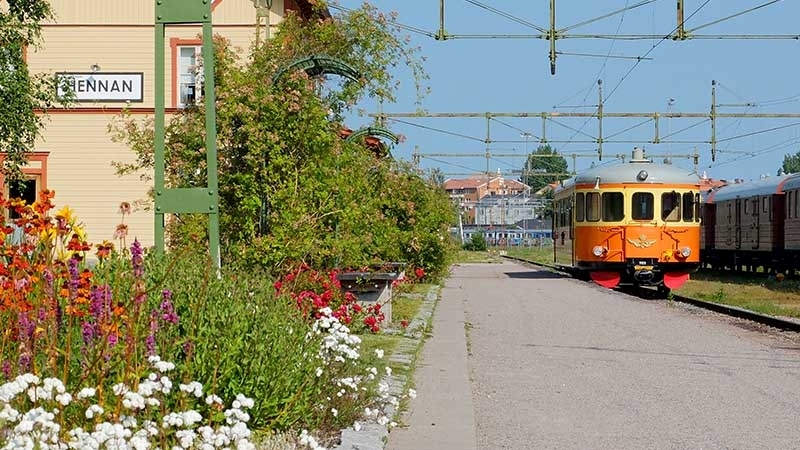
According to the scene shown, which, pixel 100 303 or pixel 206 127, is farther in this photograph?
pixel 206 127

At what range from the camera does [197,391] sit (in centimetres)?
499

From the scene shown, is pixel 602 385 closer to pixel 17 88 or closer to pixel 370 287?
pixel 370 287

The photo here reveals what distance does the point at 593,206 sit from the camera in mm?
30797

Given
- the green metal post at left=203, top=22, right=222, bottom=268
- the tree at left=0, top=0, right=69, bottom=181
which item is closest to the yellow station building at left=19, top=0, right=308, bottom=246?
the tree at left=0, top=0, right=69, bottom=181

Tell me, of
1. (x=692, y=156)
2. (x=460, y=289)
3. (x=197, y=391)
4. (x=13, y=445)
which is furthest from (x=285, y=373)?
(x=692, y=156)

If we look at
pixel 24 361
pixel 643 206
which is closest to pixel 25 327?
pixel 24 361

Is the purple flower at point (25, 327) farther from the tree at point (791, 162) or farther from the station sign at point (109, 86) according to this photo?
the tree at point (791, 162)

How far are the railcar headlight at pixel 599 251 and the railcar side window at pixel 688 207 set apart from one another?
1.97m

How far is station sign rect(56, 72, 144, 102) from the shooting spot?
2933 cm

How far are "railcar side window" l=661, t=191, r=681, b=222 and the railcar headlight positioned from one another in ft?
5.08

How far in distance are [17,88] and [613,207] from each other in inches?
583

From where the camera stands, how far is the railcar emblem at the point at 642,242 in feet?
96.9

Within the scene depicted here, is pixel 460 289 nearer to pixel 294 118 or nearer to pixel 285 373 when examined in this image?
pixel 294 118

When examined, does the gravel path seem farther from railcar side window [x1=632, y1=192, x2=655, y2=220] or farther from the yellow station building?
the yellow station building
